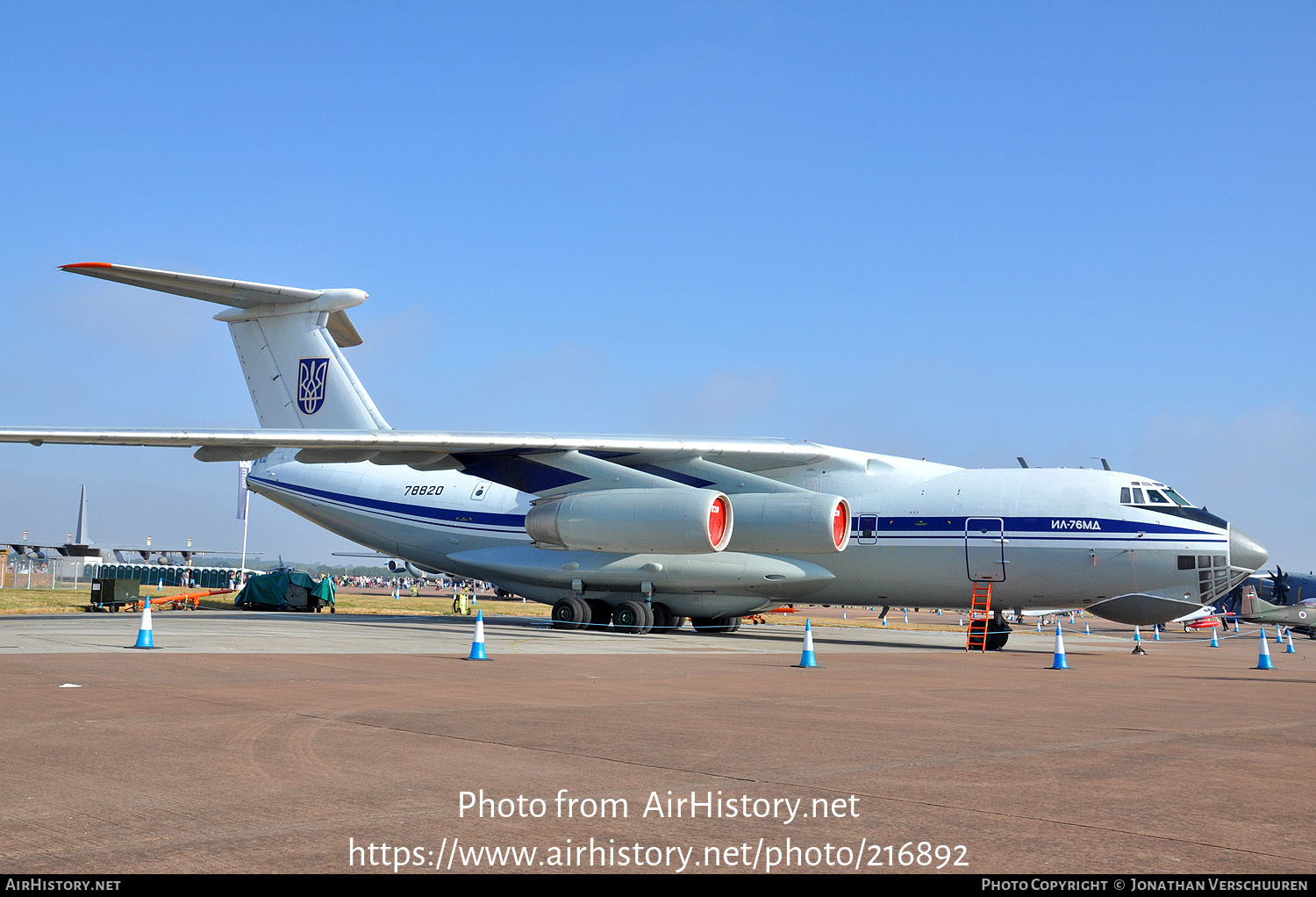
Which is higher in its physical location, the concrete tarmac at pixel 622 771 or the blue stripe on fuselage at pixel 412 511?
the blue stripe on fuselage at pixel 412 511

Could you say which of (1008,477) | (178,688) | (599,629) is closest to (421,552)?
(599,629)

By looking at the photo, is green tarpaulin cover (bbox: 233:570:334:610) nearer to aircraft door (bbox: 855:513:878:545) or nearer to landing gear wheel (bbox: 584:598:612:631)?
landing gear wheel (bbox: 584:598:612:631)

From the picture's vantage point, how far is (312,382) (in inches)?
872

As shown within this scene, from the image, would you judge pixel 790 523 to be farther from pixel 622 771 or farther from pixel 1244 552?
pixel 622 771

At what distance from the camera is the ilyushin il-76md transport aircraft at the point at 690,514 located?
17922 millimetres

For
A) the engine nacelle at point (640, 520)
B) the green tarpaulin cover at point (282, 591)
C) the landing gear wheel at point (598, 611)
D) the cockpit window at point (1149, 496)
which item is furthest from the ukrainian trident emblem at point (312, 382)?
the cockpit window at point (1149, 496)

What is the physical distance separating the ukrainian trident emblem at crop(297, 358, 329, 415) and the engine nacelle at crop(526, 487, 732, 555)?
6.18m

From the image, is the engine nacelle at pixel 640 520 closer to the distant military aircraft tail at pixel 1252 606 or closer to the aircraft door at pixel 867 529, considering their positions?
the aircraft door at pixel 867 529

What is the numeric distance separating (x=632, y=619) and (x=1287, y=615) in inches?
1147

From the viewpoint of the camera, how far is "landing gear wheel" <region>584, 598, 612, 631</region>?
69.8ft

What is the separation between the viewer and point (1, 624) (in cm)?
1634

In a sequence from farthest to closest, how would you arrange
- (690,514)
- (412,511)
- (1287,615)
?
(1287,615) → (412,511) → (690,514)

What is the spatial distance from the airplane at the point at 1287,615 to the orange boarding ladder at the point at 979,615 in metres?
24.3

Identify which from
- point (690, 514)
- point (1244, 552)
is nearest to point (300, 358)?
point (690, 514)
